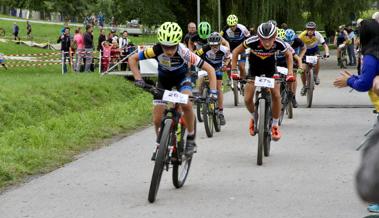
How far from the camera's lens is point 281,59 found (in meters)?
13.3

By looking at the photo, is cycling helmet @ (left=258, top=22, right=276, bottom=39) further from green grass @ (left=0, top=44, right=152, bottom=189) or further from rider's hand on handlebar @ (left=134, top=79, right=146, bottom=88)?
green grass @ (left=0, top=44, right=152, bottom=189)

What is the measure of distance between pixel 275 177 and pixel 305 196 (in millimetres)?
1115

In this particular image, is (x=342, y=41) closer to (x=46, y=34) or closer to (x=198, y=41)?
(x=198, y=41)

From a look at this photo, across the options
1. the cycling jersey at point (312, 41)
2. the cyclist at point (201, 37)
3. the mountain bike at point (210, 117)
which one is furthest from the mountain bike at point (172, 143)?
the cycling jersey at point (312, 41)

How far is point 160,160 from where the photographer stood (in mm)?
6348

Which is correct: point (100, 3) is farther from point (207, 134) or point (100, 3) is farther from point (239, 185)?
point (239, 185)

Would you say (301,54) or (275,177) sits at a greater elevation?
(301,54)

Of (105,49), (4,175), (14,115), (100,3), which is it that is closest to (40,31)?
(100,3)

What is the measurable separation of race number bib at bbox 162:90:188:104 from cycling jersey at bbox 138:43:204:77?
551 mm

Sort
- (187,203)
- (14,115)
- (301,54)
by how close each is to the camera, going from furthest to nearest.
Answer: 1. (301,54)
2. (14,115)
3. (187,203)

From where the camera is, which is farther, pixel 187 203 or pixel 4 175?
pixel 4 175

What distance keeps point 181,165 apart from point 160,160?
1.05 metres

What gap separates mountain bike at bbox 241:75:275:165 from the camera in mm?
8734

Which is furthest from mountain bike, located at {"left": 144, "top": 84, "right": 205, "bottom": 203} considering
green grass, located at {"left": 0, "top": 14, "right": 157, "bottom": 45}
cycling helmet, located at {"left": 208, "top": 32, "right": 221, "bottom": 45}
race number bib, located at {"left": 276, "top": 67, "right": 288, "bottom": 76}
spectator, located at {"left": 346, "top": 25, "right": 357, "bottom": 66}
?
green grass, located at {"left": 0, "top": 14, "right": 157, "bottom": 45}
